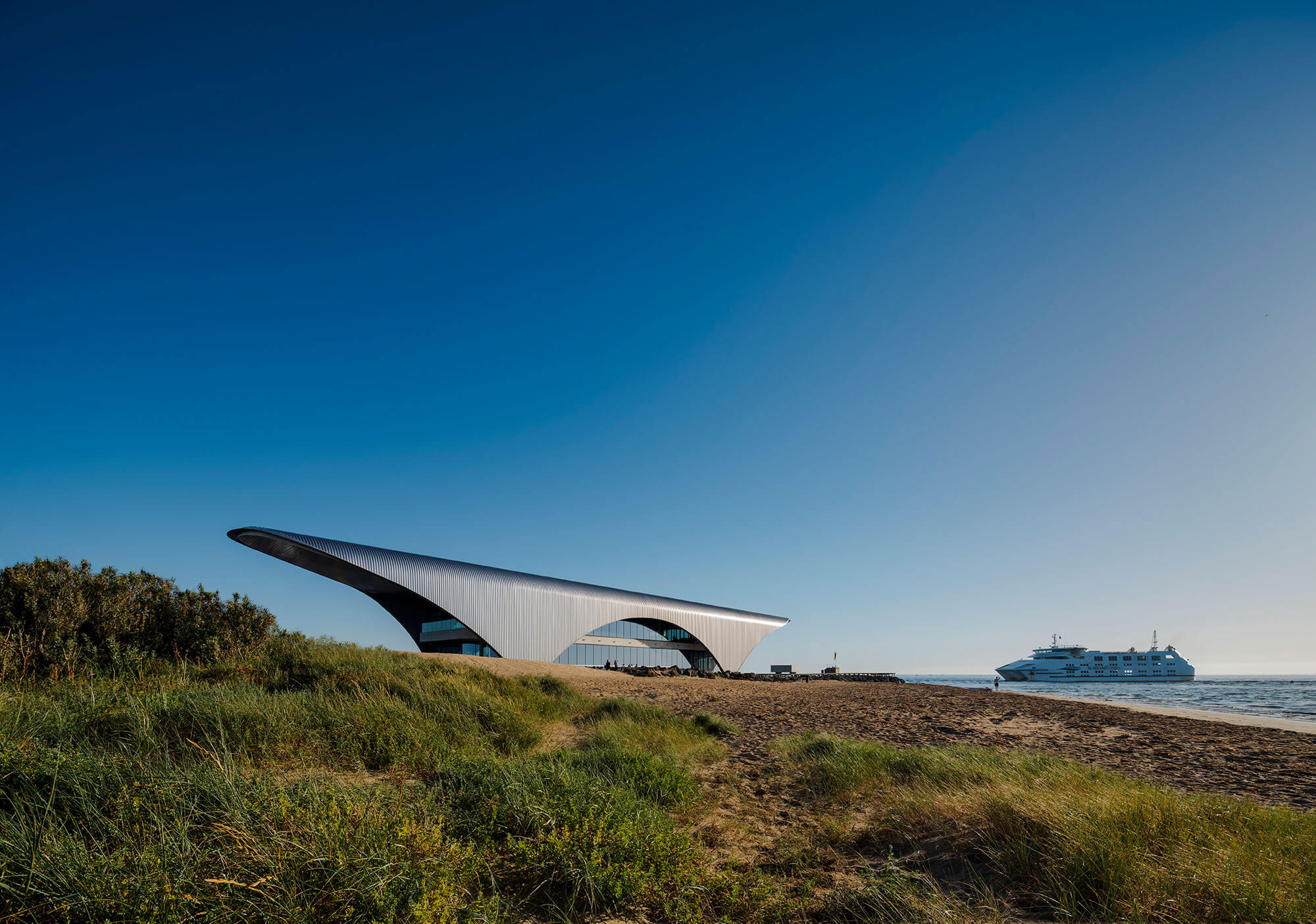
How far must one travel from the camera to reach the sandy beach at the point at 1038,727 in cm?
872

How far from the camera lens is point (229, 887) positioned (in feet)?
9.85

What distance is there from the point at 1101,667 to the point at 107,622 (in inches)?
3595

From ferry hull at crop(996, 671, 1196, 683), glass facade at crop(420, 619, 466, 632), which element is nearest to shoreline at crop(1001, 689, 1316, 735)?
glass facade at crop(420, 619, 466, 632)

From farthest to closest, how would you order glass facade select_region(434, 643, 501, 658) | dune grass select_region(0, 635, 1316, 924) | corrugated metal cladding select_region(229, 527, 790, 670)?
glass facade select_region(434, 643, 501, 658)
corrugated metal cladding select_region(229, 527, 790, 670)
dune grass select_region(0, 635, 1316, 924)

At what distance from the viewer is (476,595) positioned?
3419 cm

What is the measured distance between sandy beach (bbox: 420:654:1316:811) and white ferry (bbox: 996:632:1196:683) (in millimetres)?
63109

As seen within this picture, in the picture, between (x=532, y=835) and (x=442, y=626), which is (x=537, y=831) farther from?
(x=442, y=626)

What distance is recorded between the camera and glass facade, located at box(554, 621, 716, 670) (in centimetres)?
4022

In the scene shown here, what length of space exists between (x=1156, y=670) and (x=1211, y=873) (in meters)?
88.4

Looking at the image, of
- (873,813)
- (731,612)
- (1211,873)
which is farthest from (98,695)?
(731,612)

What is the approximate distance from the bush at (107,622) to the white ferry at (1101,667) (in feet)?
274

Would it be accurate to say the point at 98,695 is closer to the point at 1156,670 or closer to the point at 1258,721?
the point at 1258,721

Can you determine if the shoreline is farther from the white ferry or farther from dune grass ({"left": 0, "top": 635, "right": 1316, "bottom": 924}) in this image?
the white ferry

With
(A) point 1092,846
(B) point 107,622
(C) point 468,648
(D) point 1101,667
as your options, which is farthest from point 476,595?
(D) point 1101,667
